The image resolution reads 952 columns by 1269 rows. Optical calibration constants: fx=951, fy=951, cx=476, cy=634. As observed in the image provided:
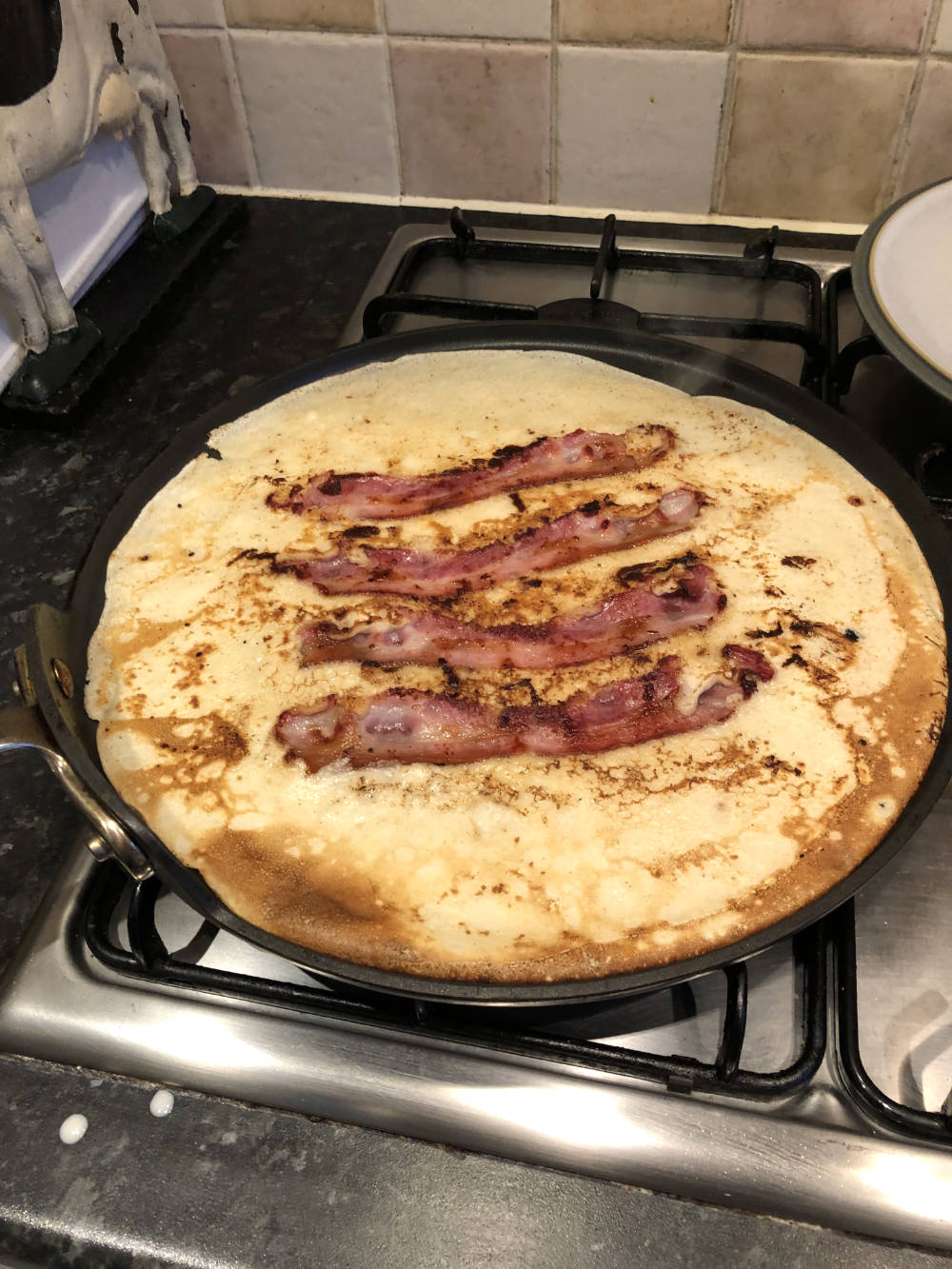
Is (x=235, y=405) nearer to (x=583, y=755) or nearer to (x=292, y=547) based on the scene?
(x=292, y=547)

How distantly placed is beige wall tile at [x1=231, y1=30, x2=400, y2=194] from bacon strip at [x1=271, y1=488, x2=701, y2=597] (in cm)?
97

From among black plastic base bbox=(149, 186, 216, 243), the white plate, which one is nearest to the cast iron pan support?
the white plate

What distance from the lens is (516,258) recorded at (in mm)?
1548

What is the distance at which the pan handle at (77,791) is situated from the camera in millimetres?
724

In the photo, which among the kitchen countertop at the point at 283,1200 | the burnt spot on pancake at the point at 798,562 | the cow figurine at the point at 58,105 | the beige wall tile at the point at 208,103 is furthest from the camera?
the beige wall tile at the point at 208,103

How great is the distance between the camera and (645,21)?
1.40 metres

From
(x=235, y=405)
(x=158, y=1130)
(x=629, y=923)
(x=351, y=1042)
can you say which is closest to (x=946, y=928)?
(x=629, y=923)

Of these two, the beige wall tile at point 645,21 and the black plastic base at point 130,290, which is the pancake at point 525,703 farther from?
the beige wall tile at point 645,21

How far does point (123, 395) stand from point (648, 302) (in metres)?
0.81

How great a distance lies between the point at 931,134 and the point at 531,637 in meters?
1.08

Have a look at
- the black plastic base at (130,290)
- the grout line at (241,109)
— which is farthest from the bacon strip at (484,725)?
the grout line at (241,109)

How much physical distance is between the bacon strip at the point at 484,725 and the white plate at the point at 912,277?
466 mm

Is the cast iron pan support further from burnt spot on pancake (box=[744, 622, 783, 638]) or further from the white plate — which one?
the white plate

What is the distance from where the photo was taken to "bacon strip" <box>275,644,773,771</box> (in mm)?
887
